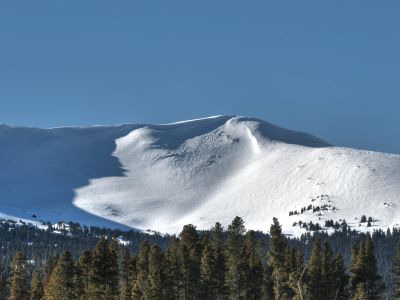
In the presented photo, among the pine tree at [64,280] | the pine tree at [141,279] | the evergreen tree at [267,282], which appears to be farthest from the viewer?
the evergreen tree at [267,282]

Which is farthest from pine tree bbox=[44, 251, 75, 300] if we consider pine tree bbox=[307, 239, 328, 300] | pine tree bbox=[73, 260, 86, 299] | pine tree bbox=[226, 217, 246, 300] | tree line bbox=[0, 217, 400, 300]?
pine tree bbox=[307, 239, 328, 300]

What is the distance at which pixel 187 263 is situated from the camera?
8531cm

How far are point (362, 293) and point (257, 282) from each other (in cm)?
1305

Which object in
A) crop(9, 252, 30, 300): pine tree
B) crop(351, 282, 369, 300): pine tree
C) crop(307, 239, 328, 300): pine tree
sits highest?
crop(9, 252, 30, 300): pine tree

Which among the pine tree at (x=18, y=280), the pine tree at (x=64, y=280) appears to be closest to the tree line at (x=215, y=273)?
the pine tree at (x=64, y=280)

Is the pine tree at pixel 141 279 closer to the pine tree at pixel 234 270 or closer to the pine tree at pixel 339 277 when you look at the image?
the pine tree at pixel 234 270

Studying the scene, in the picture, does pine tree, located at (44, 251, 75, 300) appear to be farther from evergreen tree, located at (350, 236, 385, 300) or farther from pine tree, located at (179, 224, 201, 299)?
evergreen tree, located at (350, 236, 385, 300)

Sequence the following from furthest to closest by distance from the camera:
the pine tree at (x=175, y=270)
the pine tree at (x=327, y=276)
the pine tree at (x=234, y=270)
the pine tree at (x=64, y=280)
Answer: the pine tree at (x=175, y=270), the pine tree at (x=64, y=280), the pine tree at (x=327, y=276), the pine tree at (x=234, y=270)

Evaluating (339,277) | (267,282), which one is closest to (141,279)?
(267,282)

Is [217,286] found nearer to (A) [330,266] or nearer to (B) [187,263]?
(B) [187,263]

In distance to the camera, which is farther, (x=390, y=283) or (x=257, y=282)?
(x=390, y=283)

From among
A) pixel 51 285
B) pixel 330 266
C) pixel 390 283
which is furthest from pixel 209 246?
pixel 390 283

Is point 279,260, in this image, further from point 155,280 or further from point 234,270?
point 155,280

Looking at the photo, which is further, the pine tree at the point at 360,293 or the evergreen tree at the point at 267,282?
the evergreen tree at the point at 267,282
